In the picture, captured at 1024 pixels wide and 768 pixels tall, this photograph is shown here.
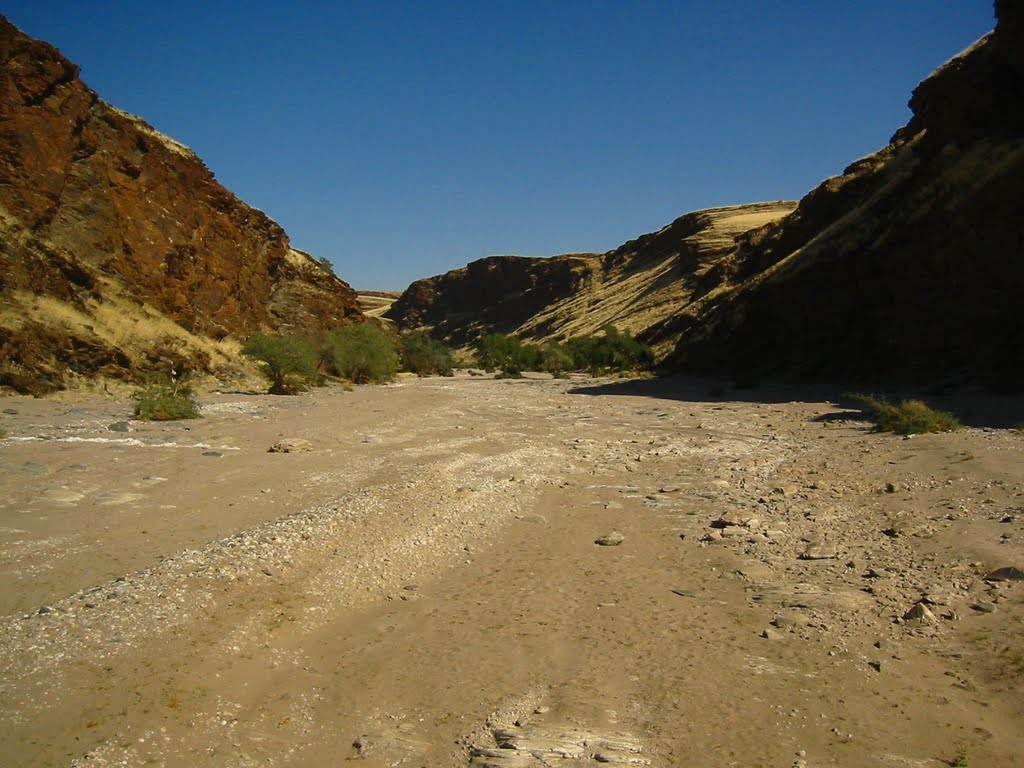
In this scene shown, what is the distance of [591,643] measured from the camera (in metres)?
4.52

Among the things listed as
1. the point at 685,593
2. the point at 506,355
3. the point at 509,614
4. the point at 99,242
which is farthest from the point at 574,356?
the point at 509,614

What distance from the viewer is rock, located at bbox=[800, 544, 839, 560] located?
230 inches

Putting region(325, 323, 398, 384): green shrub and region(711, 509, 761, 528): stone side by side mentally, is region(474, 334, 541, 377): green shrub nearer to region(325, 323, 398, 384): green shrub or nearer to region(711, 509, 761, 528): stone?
region(325, 323, 398, 384): green shrub

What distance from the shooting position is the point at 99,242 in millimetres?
25000

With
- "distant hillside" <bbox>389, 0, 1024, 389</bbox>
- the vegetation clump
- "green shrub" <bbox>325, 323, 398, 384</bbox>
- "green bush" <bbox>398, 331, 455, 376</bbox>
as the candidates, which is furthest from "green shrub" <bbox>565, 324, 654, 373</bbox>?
"green shrub" <bbox>325, 323, 398, 384</bbox>

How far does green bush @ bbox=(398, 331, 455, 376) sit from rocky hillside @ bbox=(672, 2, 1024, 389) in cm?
2285

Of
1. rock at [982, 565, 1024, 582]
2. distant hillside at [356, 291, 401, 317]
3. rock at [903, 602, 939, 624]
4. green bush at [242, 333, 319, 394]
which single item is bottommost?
rock at [903, 602, 939, 624]

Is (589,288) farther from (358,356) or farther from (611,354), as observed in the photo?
(358,356)

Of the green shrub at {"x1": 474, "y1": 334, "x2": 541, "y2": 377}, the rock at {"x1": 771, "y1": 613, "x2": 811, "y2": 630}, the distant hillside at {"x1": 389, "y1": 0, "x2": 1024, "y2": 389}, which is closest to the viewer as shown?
the rock at {"x1": 771, "y1": 613, "x2": 811, "y2": 630}

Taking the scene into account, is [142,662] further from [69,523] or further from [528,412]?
[528,412]

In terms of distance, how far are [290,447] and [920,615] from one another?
9.06m

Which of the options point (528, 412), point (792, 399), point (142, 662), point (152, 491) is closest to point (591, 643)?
point (142, 662)

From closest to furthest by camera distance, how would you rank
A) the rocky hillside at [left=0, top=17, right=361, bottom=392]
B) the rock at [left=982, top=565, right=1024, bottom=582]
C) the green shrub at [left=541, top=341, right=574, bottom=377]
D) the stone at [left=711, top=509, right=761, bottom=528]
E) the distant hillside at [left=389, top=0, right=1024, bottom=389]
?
the rock at [left=982, top=565, right=1024, bottom=582] → the stone at [left=711, top=509, right=761, bottom=528] → the distant hillside at [left=389, top=0, right=1024, bottom=389] → the rocky hillside at [left=0, top=17, right=361, bottom=392] → the green shrub at [left=541, top=341, right=574, bottom=377]

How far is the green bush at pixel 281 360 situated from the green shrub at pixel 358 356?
22.8 ft
